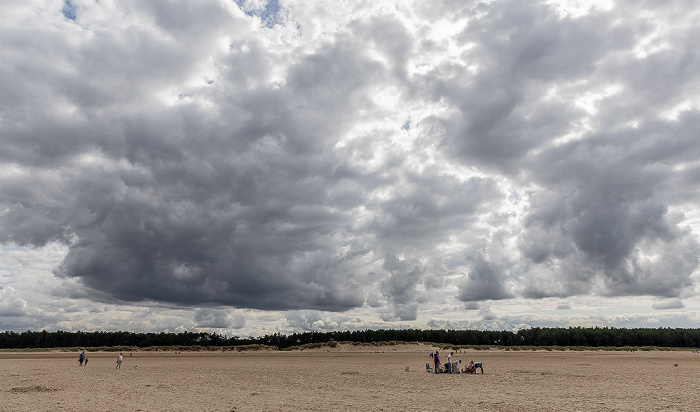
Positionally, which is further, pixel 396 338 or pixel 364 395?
pixel 396 338

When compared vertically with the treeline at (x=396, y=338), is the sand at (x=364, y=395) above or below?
above

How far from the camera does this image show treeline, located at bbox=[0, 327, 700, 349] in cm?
15600

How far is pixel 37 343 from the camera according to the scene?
609 feet

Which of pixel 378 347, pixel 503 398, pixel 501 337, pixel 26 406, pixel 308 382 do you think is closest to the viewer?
pixel 26 406

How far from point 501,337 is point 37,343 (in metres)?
209

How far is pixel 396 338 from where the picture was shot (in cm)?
17075

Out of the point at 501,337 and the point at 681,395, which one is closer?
the point at 681,395

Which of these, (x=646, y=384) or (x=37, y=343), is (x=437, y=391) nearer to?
(x=646, y=384)

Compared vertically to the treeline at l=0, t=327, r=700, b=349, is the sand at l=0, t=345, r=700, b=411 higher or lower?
higher

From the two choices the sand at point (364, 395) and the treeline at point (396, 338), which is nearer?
the sand at point (364, 395)

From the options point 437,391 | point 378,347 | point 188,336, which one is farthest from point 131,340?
point 437,391

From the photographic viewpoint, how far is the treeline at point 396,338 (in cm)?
15600

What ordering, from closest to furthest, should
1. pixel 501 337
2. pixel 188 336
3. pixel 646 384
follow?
pixel 646 384 → pixel 501 337 → pixel 188 336

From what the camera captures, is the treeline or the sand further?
the treeline
